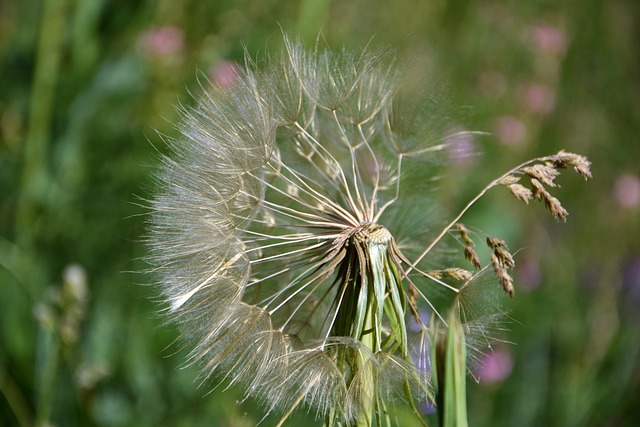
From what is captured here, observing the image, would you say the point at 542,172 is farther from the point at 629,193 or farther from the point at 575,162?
the point at 629,193

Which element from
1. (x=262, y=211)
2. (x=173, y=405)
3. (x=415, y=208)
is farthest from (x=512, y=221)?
(x=262, y=211)

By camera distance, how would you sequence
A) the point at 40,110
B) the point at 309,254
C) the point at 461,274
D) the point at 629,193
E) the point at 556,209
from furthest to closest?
1. the point at 629,193
2. the point at 40,110
3. the point at 309,254
4. the point at 461,274
5. the point at 556,209

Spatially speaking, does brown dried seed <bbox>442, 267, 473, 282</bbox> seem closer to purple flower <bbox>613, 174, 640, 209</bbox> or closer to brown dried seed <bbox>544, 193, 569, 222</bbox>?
brown dried seed <bbox>544, 193, 569, 222</bbox>

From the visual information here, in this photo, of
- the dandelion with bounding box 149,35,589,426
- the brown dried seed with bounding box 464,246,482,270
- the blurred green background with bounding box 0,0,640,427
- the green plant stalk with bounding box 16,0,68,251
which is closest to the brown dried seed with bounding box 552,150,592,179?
the dandelion with bounding box 149,35,589,426

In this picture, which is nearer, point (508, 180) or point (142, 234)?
point (508, 180)

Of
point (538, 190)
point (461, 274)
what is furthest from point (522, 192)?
point (461, 274)

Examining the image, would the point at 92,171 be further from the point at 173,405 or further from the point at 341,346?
the point at 341,346

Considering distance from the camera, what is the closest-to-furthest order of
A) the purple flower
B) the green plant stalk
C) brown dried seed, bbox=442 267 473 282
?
1. brown dried seed, bbox=442 267 473 282
2. the green plant stalk
3. the purple flower
